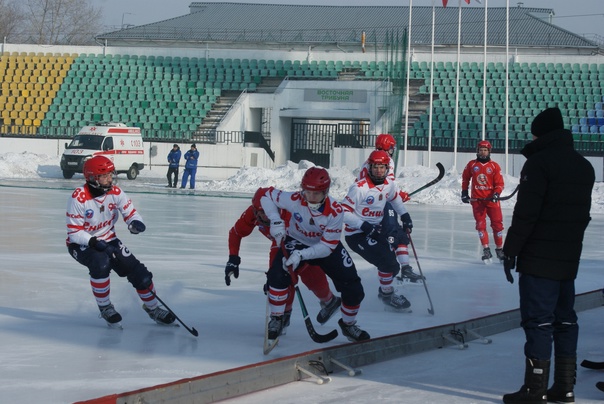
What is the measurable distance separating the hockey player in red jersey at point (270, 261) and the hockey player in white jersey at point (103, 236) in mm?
754

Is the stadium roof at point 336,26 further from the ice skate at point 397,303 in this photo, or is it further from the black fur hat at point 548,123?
the black fur hat at point 548,123

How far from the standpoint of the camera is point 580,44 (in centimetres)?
4453

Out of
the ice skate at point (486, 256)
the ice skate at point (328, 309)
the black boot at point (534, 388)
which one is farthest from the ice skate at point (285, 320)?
the ice skate at point (486, 256)

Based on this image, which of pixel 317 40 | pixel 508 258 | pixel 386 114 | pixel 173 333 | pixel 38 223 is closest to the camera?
pixel 508 258

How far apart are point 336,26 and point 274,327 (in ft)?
147

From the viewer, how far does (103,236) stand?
7.65m

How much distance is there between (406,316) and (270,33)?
42.4 metres

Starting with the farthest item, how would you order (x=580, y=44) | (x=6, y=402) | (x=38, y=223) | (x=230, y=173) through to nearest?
(x=580, y=44), (x=230, y=173), (x=38, y=223), (x=6, y=402)

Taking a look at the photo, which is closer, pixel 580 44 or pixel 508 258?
pixel 508 258

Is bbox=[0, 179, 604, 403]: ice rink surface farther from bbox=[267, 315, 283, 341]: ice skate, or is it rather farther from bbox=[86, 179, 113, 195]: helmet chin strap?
bbox=[86, 179, 113, 195]: helmet chin strap

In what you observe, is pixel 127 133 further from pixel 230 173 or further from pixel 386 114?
pixel 386 114

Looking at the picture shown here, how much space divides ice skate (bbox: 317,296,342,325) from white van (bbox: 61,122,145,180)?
2506 centimetres

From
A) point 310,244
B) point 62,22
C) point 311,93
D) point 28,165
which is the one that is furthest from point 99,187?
point 62,22

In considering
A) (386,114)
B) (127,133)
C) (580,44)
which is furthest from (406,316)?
(580,44)
